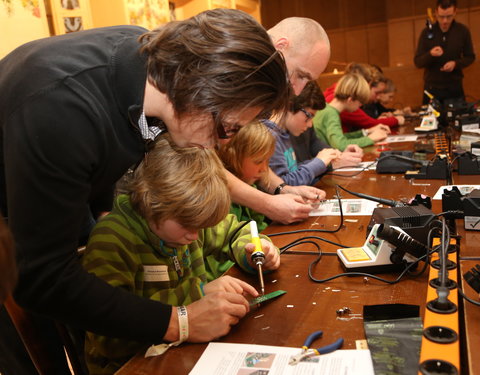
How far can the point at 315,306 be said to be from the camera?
110 centimetres

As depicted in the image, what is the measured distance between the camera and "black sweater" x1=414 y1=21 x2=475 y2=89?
5.58 metres

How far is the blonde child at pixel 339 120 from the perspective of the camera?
3490 millimetres

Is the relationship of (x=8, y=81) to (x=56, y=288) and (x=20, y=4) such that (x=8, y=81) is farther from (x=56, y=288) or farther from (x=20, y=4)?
(x=20, y=4)

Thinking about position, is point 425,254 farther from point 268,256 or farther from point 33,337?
point 33,337

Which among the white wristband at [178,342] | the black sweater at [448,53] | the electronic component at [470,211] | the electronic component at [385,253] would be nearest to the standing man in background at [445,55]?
the black sweater at [448,53]

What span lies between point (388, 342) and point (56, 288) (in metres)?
0.62

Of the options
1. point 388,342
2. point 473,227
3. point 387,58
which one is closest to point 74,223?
point 388,342

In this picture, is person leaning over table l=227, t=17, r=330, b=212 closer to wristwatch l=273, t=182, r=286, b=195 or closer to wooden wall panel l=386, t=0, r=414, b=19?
wristwatch l=273, t=182, r=286, b=195

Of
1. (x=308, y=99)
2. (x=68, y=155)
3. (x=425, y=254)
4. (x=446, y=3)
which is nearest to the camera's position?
(x=68, y=155)

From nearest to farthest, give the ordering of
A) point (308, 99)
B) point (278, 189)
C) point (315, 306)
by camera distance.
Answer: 1. point (315, 306)
2. point (278, 189)
3. point (308, 99)

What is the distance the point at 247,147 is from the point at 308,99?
87 centimetres

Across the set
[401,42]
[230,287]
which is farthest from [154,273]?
[401,42]

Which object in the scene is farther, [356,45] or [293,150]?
[356,45]

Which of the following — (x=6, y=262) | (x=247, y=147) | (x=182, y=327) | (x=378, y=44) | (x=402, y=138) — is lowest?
(x=402, y=138)
